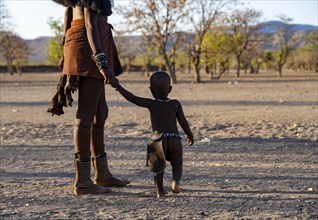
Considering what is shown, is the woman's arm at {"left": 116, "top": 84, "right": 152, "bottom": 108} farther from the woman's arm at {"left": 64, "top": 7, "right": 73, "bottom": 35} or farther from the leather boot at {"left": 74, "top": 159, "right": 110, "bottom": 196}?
the woman's arm at {"left": 64, "top": 7, "right": 73, "bottom": 35}

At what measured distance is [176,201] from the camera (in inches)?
185

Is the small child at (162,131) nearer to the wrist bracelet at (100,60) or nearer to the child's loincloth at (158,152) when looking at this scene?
the child's loincloth at (158,152)

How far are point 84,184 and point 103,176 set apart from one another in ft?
1.30

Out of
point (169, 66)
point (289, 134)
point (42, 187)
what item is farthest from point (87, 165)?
point (169, 66)

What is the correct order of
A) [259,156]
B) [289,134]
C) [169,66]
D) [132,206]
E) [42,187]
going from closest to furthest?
[132,206] → [42,187] → [259,156] → [289,134] → [169,66]

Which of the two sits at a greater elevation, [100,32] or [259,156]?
[100,32]

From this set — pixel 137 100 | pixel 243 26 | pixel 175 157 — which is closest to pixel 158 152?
pixel 175 157

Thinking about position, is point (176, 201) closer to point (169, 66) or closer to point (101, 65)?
point (101, 65)

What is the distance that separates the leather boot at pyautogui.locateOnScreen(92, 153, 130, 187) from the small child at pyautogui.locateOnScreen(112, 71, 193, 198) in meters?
0.54

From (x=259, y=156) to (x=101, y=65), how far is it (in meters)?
3.29

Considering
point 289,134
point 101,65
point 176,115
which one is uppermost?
point 101,65

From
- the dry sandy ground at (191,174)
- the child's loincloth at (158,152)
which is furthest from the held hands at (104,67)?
the dry sandy ground at (191,174)

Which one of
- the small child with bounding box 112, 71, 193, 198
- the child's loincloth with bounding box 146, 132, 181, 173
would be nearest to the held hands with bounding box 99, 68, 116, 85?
the small child with bounding box 112, 71, 193, 198

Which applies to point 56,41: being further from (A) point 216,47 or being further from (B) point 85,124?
(B) point 85,124
